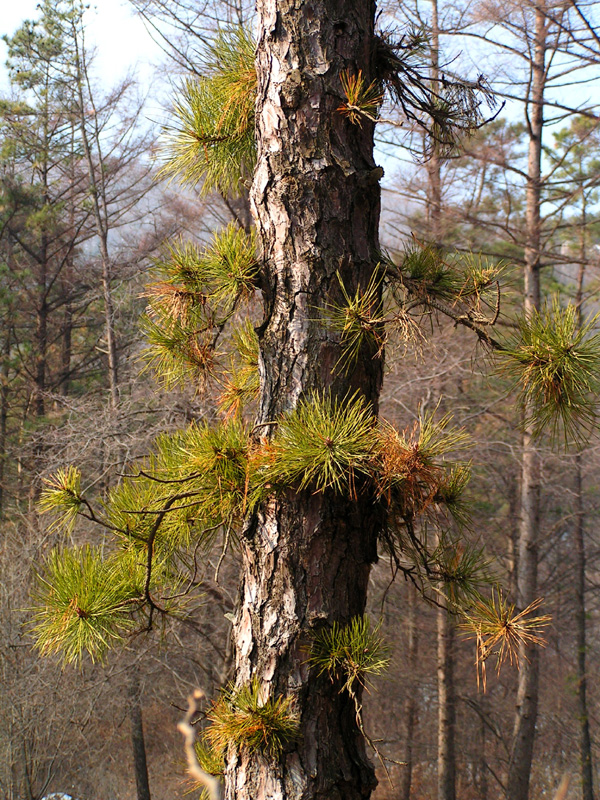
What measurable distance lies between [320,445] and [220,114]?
3.15ft

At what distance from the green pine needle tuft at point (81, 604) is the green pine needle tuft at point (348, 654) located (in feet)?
1.42

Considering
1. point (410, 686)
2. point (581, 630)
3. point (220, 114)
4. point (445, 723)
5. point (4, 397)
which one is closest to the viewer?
point (220, 114)

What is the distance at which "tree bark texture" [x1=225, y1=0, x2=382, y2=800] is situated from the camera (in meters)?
1.45

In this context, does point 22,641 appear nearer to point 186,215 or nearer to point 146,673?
point 146,673

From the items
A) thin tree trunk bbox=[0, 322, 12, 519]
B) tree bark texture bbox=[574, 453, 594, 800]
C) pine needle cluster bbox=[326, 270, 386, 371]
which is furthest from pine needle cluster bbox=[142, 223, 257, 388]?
thin tree trunk bbox=[0, 322, 12, 519]

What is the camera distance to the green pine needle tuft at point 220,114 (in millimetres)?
1760

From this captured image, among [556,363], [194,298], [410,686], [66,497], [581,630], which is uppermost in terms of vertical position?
[194,298]

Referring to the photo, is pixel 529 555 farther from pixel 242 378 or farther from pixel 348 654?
pixel 348 654

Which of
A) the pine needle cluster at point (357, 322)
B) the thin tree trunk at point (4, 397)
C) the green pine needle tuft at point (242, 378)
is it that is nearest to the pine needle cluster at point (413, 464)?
the pine needle cluster at point (357, 322)

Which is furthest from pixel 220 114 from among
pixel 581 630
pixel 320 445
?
pixel 581 630

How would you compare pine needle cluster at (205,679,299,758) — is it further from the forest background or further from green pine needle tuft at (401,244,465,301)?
the forest background

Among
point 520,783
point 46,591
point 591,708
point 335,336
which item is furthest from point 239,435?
point 591,708

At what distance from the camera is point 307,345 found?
1505 mm

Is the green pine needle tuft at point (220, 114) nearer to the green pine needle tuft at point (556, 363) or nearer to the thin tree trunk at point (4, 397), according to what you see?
the green pine needle tuft at point (556, 363)
